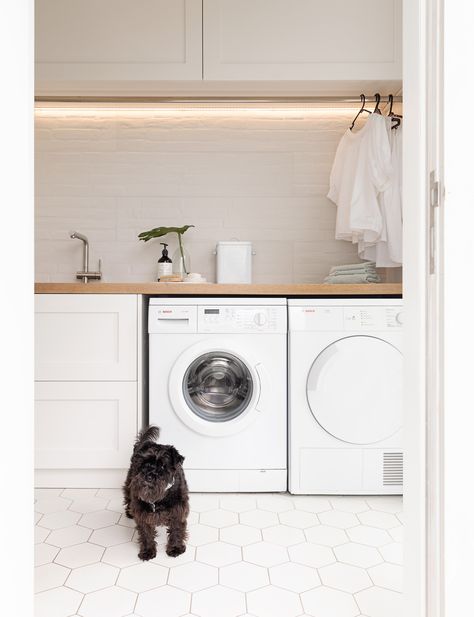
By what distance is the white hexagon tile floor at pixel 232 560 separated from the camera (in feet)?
4.41

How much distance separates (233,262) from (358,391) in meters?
1.12

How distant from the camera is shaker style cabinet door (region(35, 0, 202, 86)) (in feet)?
8.10

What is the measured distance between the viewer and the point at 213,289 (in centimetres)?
219

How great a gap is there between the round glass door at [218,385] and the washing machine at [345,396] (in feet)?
0.76

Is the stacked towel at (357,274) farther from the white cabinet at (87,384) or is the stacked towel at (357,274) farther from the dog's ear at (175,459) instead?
the dog's ear at (175,459)

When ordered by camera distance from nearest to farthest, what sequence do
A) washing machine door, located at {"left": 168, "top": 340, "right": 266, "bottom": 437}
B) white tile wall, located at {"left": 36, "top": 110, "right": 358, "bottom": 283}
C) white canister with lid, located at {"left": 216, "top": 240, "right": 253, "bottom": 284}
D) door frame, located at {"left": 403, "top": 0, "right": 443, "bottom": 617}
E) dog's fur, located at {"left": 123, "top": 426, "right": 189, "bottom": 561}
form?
1. door frame, located at {"left": 403, "top": 0, "right": 443, "bottom": 617}
2. dog's fur, located at {"left": 123, "top": 426, "right": 189, "bottom": 561}
3. washing machine door, located at {"left": 168, "top": 340, "right": 266, "bottom": 437}
4. white canister with lid, located at {"left": 216, "top": 240, "right": 253, "bottom": 284}
5. white tile wall, located at {"left": 36, "top": 110, "right": 358, "bottom": 283}

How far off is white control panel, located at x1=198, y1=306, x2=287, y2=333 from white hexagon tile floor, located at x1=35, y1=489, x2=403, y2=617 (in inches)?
30.0

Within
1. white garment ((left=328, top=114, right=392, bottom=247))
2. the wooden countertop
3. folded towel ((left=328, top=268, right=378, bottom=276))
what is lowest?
the wooden countertop

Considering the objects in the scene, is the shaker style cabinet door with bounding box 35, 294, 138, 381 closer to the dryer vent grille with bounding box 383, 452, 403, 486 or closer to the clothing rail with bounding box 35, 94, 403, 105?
the dryer vent grille with bounding box 383, 452, 403, 486

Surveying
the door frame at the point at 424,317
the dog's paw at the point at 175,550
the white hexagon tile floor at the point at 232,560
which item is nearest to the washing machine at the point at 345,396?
the white hexagon tile floor at the point at 232,560

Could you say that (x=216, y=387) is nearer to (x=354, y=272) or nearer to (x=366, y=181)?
(x=354, y=272)

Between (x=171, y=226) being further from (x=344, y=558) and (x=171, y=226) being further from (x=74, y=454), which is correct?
(x=344, y=558)

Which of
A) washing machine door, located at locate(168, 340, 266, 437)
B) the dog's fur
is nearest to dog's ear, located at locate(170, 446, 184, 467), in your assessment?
the dog's fur

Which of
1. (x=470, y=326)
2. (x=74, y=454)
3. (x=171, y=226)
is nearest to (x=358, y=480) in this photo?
(x=74, y=454)
